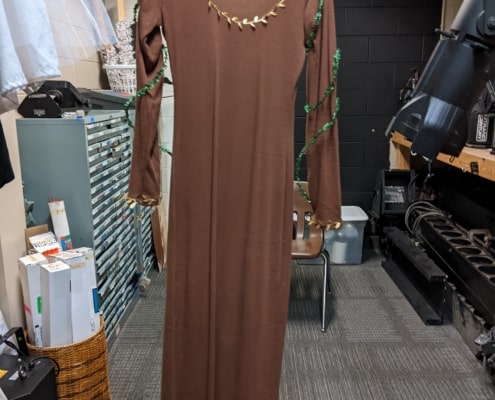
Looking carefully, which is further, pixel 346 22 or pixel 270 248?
pixel 346 22

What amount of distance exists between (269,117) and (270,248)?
40cm

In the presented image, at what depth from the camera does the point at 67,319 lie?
71.7 inches

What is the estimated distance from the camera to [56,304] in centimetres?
179

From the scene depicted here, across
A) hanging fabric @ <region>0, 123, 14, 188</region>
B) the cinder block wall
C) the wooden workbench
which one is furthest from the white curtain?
the cinder block wall

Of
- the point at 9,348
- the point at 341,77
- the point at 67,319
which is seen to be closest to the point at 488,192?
the point at 341,77

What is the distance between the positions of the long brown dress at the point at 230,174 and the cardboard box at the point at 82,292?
0.53 metres

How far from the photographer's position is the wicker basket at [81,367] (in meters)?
1.79

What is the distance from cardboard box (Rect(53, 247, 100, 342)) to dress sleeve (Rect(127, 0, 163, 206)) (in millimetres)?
565

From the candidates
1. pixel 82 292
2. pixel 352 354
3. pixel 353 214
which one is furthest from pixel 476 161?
pixel 82 292

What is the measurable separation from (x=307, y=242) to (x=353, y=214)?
0.95 meters

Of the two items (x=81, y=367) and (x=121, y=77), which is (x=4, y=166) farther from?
(x=121, y=77)

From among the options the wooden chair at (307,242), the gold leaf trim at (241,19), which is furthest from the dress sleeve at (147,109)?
the wooden chair at (307,242)

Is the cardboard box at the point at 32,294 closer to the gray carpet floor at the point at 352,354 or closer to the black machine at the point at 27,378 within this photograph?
the black machine at the point at 27,378

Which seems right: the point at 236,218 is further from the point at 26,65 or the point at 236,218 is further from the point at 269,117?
the point at 26,65
